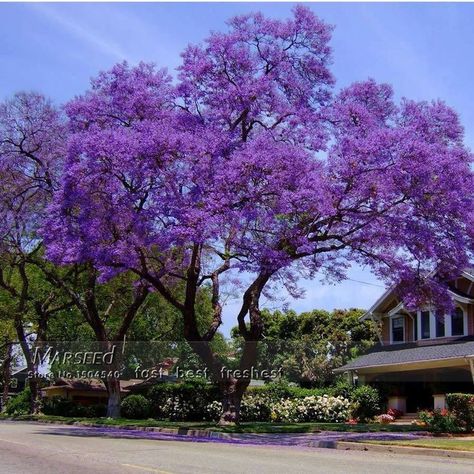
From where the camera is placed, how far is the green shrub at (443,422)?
2159cm

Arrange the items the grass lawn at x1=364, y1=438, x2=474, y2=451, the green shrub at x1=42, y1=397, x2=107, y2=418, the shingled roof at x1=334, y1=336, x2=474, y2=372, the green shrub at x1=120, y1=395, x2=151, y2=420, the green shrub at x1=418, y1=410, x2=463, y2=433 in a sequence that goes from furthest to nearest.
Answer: the green shrub at x1=42, y1=397, x2=107, y2=418
the green shrub at x1=120, y1=395, x2=151, y2=420
the shingled roof at x1=334, y1=336, x2=474, y2=372
the green shrub at x1=418, y1=410, x2=463, y2=433
the grass lawn at x1=364, y1=438, x2=474, y2=451

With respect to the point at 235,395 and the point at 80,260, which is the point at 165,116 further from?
the point at 235,395

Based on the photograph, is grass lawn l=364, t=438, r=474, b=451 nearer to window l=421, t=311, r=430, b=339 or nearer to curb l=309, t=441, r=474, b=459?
curb l=309, t=441, r=474, b=459

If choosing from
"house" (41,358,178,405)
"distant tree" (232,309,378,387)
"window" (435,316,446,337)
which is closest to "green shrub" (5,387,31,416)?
"house" (41,358,178,405)

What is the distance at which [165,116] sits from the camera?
23875mm

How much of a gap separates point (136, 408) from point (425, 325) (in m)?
16.3

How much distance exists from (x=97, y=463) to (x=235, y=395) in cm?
1324

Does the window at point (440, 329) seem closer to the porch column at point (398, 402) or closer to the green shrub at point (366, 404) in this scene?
the porch column at point (398, 402)

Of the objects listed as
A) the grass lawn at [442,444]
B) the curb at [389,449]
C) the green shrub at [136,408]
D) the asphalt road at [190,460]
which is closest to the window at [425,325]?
the green shrub at [136,408]

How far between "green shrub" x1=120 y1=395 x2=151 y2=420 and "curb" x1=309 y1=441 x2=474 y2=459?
19554mm

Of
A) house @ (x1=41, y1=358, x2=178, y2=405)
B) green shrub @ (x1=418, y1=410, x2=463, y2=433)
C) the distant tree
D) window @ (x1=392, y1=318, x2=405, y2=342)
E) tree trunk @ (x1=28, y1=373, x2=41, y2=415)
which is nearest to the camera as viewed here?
green shrub @ (x1=418, y1=410, x2=463, y2=433)

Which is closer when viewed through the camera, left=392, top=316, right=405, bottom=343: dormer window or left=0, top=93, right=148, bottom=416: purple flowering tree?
left=0, top=93, right=148, bottom=416: purple flowering tree

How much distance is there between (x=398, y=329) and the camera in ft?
122

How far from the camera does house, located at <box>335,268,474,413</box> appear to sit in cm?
3123
